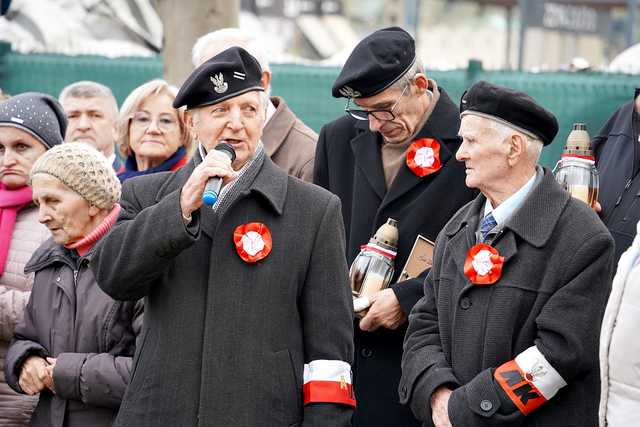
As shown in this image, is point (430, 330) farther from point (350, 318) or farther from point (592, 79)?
point (592, 79)

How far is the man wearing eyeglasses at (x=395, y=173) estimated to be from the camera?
4707 mm

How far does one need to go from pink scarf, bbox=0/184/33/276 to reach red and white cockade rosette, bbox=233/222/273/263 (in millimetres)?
1734

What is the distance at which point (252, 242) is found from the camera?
12.3 feet

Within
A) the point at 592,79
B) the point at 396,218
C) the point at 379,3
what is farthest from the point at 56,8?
the point at 379,3

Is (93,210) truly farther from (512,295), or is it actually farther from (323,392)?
(512,295)

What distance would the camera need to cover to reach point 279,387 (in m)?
3.73

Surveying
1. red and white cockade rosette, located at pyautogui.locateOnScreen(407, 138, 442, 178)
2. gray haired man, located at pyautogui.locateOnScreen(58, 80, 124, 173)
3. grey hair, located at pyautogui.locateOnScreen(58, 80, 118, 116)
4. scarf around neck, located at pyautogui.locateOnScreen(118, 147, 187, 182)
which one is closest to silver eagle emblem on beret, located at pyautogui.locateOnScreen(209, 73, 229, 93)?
red and white cockade rosette, located at pyautogui.locateOnScreen(407, 138, 442, 178)

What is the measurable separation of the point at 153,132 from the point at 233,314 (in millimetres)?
2520

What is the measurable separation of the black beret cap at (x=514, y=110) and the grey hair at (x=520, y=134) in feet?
0.05

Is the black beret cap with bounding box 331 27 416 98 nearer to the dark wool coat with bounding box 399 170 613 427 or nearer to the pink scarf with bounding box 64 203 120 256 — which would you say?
the dark wool coat with bounding box 399 170 613 427

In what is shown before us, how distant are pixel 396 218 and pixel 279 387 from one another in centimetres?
125

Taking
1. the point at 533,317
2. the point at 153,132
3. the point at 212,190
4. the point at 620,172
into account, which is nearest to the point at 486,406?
the point at 533,317

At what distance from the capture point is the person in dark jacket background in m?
4.57

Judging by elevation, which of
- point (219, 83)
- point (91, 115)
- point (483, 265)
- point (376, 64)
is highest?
point (219, 83)
